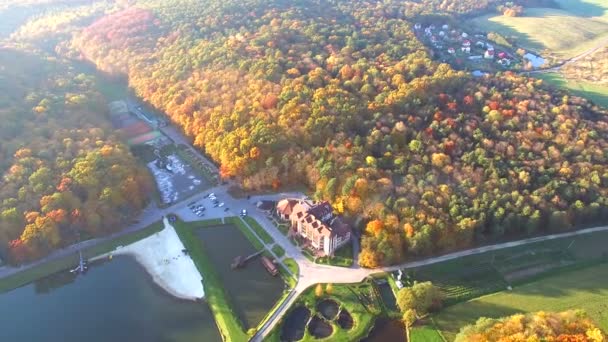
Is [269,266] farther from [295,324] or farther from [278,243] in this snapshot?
[295,324]

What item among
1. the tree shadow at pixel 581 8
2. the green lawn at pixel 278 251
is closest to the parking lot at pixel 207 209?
the green lawn at pixel 278 251

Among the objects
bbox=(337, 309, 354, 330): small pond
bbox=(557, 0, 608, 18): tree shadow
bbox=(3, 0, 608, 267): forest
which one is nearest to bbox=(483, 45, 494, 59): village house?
bbox=(3, 0, 608, 267): forest

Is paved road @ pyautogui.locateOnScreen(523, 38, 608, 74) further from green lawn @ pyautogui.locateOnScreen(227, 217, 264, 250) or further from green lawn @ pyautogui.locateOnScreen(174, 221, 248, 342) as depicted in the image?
green lawn @ pyautogui.locateOnScreen(174, 221, 248, 342)

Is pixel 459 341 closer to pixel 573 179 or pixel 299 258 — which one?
pixel 299 258

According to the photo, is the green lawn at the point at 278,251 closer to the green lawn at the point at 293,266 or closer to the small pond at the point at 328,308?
the green lawn at the point at 293,266

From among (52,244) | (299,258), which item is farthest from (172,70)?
(299,258)

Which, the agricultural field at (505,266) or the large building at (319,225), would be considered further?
Result: the large building at (319,225)

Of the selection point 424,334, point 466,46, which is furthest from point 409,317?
point 466,46
